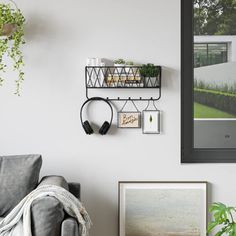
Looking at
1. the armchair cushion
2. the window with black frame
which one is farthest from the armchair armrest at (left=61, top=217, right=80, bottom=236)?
the window with black frame

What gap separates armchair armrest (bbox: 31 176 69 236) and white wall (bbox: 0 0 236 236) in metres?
0.85

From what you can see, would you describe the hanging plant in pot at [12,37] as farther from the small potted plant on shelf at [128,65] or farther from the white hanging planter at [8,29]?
the small potted plant on shelf at [128,65]

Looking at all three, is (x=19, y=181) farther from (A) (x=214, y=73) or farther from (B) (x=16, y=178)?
(A) (x=214, y=73)

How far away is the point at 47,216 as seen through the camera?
2.67m

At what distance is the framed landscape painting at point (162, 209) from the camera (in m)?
3.55

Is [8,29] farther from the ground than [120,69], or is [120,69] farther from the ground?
[8,29]

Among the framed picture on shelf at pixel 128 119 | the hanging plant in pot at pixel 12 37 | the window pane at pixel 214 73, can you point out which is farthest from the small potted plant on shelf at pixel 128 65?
the hanging plant in pot at pixel 12 37

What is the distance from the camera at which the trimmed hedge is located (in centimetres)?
369

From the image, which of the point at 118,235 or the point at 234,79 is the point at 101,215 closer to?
the point at 118,235

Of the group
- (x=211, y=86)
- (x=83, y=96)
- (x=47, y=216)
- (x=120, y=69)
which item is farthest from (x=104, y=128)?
(x=47, y=216)

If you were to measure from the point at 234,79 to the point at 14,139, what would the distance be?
1.65 meters

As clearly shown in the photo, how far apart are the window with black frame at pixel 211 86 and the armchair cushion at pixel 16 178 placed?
1083mm

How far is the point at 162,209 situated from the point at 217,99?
0.90 meters

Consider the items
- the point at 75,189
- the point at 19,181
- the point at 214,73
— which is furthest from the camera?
the point at 214,73
